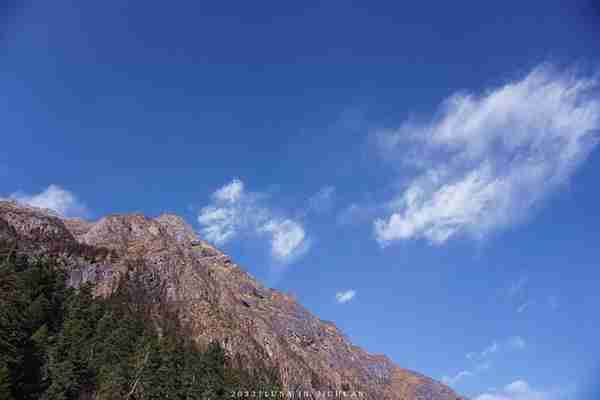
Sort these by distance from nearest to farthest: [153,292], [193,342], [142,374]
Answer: [142,374]
[193,342]
[153,292]

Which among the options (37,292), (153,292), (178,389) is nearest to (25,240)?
(153,292)

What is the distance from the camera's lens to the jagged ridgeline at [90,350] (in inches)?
3403

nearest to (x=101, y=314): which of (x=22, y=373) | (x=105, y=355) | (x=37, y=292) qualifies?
(x=37, y=292)

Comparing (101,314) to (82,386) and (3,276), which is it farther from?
(82,386)

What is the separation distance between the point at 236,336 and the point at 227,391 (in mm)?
71682

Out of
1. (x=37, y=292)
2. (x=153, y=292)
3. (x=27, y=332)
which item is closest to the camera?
(x=27, y=332)

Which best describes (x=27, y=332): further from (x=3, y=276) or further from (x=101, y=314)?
(x=101, y=314)

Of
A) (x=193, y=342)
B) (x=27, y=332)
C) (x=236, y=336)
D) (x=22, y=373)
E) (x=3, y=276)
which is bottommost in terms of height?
(x=22, y=373)

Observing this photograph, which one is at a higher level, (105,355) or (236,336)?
(236,336)

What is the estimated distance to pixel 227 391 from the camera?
12756 centimetres

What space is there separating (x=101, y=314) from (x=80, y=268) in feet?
151

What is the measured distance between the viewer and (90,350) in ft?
372

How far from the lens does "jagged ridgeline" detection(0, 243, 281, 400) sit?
86438 mm

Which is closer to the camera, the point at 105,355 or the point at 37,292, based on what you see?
the point at 105,355
